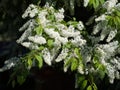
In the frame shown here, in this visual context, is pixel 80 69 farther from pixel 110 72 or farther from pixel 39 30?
pixel 39 30

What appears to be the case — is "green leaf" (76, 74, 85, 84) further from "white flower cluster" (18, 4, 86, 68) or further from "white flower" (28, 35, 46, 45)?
"white flower" (28, 35, 46, 45)

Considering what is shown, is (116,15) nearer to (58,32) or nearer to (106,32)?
(106,32)

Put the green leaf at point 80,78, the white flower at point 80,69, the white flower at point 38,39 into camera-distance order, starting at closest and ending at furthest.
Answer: the white flower at point 38,39
the white flower at point 80,69
the green leaf at point 80,78

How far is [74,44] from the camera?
4305mm

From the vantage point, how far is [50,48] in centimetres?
417

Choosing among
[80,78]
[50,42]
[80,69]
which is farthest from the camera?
[80,78]

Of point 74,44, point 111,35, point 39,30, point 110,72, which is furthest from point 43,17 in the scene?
point 110,72

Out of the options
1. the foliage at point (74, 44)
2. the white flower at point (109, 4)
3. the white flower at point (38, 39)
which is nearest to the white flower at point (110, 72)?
the foliage at point (74, 44)

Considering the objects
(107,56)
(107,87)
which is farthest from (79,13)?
(107,56)

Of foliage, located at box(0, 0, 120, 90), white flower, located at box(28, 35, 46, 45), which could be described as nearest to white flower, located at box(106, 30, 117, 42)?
foliage, located at box(0, 0, 120, 90)

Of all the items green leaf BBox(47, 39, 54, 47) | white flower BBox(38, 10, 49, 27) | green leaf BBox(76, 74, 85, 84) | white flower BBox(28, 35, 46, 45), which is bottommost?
green leaf BBox(76, 74, 85, 84)

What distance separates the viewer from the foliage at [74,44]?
4.14 m

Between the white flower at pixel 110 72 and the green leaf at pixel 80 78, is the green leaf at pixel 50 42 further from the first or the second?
the white flower at pixel 110 72

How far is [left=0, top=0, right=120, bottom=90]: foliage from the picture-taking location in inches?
163
